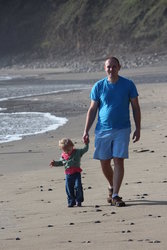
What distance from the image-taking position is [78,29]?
7250 centimetres

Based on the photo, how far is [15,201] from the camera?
8.80m

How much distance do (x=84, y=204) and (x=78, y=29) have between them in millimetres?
64669

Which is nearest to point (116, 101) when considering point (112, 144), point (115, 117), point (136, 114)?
point (115, 117)

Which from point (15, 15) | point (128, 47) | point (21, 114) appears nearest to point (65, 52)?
point (128, 47)

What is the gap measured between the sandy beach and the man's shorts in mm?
453

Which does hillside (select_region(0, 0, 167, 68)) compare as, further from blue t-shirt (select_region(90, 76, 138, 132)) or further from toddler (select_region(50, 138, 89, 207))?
blue t-shirt (select_region(90, 76, 138, 132))

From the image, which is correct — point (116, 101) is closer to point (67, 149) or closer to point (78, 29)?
point (67, 149)

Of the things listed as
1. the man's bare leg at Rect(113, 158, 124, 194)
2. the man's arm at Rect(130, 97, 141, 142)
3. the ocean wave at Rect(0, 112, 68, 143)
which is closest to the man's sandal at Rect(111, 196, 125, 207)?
the man's bare leg at Rect(113, 158, 124, 194)

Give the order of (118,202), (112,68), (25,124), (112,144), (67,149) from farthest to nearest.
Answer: (25,124), (67,149), (112,144), (112,68), (118,202)

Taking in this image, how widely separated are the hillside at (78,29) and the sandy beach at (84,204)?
160ft

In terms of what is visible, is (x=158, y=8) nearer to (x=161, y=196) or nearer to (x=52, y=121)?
(x=52, y=121)

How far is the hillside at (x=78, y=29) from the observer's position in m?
66.1

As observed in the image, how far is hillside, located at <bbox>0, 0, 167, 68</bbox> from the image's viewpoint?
217ft

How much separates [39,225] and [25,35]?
70713 mm
